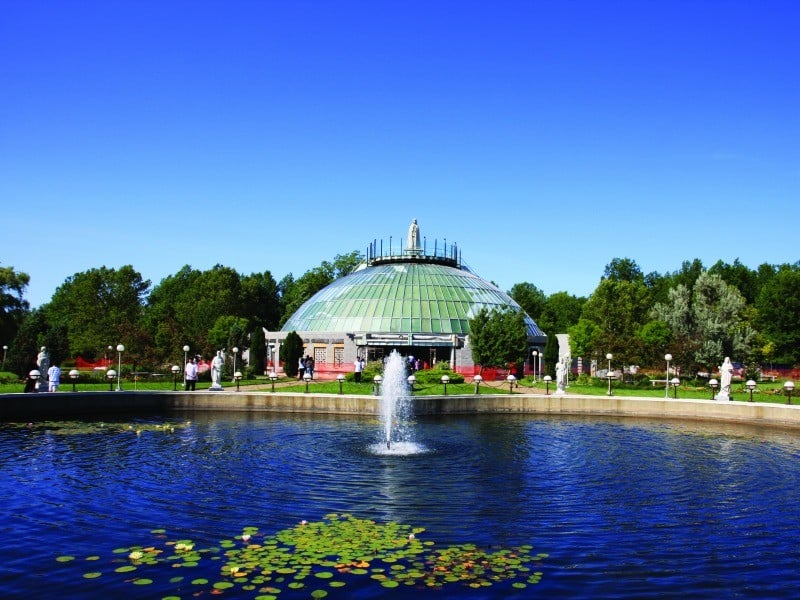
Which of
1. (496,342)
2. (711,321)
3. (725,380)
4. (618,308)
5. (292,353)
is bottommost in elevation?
(725,380)

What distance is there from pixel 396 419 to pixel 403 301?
26454mm

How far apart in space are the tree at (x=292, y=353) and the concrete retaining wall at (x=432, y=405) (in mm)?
16913

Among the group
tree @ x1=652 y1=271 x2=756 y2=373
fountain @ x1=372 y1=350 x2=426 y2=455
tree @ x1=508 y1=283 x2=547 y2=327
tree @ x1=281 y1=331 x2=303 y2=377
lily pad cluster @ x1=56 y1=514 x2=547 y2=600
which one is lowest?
lily pad cluster @ x1=56 y1=514 x2=547 y2=600

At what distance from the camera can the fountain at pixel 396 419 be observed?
17906 mm

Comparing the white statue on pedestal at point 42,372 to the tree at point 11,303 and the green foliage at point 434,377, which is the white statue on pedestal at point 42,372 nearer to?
the green foliage at point 434,377

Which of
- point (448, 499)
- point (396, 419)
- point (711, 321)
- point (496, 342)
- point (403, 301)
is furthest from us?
point (711, 321)

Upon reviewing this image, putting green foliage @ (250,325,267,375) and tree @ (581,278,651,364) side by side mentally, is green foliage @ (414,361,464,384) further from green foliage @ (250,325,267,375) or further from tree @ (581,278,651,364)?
tree @ (581,278,651,364)

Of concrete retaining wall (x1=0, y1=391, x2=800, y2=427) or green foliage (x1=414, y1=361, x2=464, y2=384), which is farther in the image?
green foliage (x1=414, y1=361, x2=464, y2=384)

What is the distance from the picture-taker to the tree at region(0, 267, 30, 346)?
55906mm

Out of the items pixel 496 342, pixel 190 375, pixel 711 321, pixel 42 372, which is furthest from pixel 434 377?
pixel 711 321

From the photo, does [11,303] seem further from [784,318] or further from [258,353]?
[784,318]

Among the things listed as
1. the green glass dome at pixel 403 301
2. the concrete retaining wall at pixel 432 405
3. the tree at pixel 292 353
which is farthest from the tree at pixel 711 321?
the tree at pixel 292 353

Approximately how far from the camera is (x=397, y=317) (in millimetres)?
48688

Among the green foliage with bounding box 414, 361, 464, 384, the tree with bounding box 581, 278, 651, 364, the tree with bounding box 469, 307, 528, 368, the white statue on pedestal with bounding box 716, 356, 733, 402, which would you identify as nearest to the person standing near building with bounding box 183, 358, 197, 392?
the green foliage with bounding box 414, 361, 464, 384
